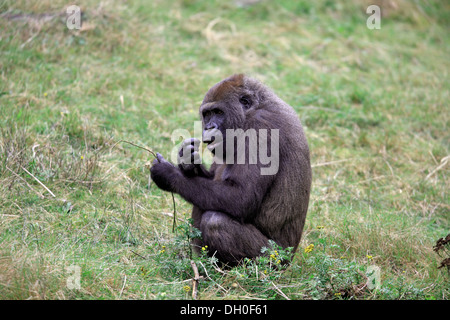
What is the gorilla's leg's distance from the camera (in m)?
4.69

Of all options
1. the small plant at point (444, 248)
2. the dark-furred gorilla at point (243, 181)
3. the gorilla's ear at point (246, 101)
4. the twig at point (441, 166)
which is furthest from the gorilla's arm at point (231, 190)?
the twig at point (441, 166)

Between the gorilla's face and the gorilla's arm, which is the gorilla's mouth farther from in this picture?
the gorilla's arm

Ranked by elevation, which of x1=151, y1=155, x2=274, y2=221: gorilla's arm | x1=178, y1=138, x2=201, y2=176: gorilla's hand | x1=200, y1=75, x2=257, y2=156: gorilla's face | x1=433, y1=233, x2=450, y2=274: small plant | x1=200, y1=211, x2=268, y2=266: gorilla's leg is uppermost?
x1=200, y1=75, x2=257, y2=156: gorilla's face

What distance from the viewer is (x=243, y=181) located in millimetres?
4652

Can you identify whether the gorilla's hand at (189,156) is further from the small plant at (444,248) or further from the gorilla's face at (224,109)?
the small plant at (444,248)

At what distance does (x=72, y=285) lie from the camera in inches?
158

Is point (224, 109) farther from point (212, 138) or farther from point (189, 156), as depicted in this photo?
point (189, 156)

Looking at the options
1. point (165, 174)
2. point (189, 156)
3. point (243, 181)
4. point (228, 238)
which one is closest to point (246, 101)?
point (189, 156)

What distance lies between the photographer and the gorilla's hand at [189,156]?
192 inches

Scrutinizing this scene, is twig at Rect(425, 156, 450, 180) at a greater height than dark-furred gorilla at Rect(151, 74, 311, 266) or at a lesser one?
lesser

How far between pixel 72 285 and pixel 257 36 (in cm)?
827

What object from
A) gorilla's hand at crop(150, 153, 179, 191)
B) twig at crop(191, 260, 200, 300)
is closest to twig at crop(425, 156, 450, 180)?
gorilla's hand at crop(150, 153, 179, 191)

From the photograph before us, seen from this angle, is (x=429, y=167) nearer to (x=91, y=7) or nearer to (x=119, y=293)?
(x=119, y=293)
